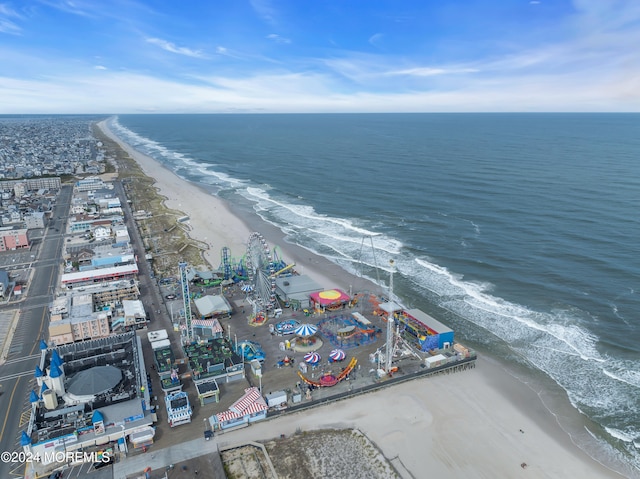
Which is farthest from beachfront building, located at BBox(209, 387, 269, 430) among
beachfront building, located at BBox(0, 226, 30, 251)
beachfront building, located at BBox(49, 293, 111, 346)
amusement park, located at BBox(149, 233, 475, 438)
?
beachfront building, located at BBox(0, 226, 30, 251)

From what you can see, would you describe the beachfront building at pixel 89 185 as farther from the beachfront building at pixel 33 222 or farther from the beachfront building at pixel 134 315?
the beachfront building at pixel 134 315

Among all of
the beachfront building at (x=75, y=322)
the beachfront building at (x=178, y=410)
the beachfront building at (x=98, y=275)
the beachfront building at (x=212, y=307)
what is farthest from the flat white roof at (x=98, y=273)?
the beachfront building at (x=178, y=410)

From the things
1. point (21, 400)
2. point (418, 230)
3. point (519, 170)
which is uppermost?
point (519, 170)

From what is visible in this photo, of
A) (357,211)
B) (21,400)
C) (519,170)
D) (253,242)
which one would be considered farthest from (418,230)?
(21,400)

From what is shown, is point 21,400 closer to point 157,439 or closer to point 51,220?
point 157,439

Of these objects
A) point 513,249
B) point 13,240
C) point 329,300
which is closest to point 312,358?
point 329,300

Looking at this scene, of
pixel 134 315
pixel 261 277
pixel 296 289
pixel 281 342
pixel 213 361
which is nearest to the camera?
pixel 213 361

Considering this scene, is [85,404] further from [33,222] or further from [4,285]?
[33,222]
